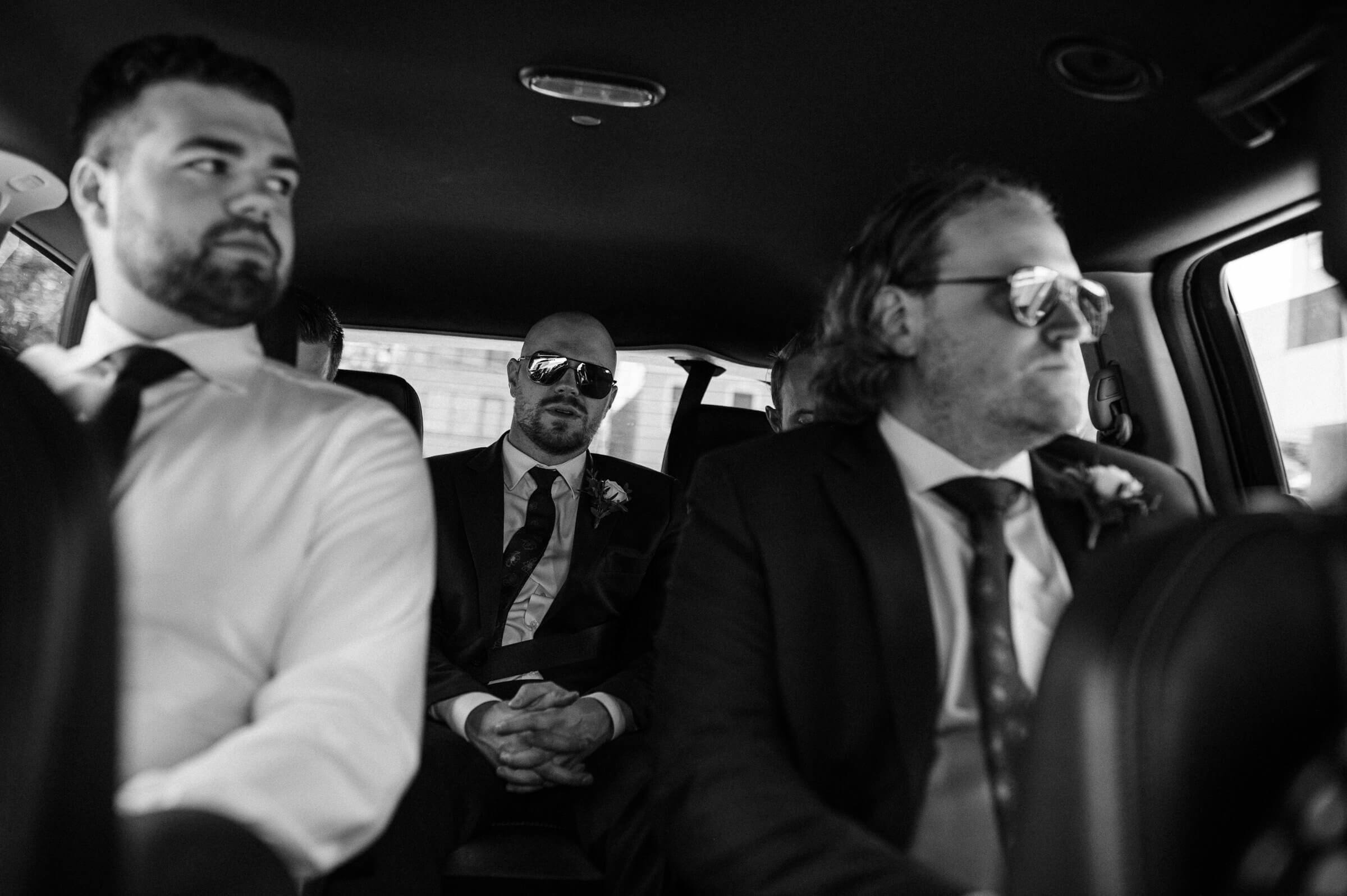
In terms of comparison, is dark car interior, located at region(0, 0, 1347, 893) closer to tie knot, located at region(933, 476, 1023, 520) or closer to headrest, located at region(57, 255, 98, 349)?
headrest, located at region(57, 255, 98, 349)

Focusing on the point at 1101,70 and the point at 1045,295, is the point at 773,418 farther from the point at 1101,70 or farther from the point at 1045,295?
the point at 1045,295

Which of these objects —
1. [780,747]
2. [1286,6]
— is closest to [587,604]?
[780,747]

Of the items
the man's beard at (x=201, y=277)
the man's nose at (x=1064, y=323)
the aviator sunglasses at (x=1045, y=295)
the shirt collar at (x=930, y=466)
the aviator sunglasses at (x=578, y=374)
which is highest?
the aviator sunglasses at (x=578, y=374)

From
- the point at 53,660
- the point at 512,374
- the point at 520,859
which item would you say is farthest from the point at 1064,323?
the point at 512,374

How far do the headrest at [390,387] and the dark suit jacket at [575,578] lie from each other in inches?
6.0

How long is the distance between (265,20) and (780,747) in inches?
67.6

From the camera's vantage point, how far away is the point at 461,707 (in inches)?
107

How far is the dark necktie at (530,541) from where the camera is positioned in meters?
3.09

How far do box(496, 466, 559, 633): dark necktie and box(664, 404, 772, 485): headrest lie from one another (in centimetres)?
60

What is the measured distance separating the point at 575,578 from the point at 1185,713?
7.61ft

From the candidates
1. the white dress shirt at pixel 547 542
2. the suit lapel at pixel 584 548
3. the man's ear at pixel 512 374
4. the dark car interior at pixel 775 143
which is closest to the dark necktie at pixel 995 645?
the dark car interior at pixel 775 143

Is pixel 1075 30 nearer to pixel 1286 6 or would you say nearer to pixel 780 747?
pixel 1286 6

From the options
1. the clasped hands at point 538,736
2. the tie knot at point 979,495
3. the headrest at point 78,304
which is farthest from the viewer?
the clasped hands at point 538,736

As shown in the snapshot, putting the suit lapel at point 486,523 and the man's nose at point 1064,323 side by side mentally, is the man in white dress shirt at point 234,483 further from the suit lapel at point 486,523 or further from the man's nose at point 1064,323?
the suit lapel at point 486,523
